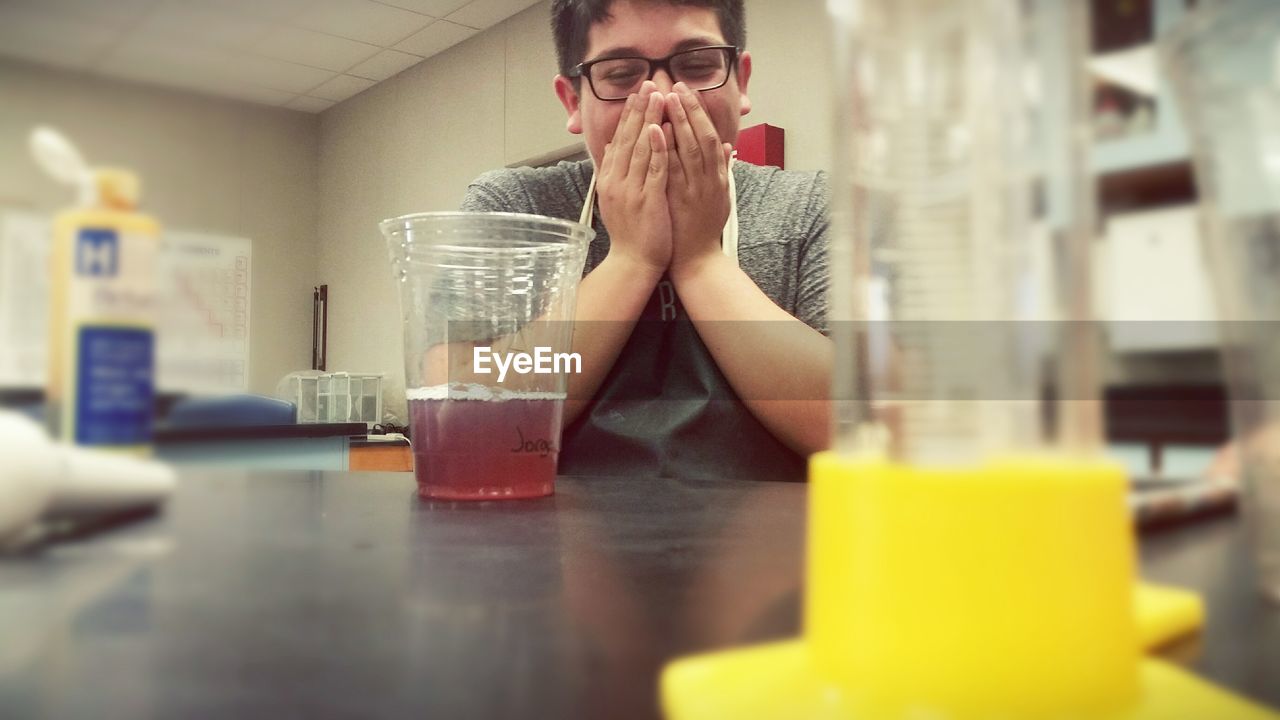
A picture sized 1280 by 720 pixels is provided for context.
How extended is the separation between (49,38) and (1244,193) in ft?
1.79

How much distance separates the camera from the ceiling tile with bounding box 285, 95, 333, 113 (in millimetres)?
1021

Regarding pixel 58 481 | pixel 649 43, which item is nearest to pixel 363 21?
pixel 649 43

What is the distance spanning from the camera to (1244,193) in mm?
208

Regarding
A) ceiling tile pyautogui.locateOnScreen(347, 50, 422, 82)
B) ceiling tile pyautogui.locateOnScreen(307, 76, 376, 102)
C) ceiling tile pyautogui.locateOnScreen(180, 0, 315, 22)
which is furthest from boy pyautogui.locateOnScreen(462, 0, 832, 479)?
ceiling tile pyautogui.locateOnScreen(347, 50, 422, 82)

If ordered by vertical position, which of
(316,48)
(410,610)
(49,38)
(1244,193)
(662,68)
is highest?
(316,48)

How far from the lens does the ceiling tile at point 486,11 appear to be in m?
2.38

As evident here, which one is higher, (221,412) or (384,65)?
(384,65)

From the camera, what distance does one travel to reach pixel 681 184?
2.89 feet

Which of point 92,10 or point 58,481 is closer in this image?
point 58,481

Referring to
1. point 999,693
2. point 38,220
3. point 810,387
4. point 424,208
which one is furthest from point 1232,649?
point 424,208

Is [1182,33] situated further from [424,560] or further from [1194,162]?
[424,560]

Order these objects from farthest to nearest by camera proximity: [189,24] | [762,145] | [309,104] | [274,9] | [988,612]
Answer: [274,9], [762,145], [309,104], [189,24], [988,612]

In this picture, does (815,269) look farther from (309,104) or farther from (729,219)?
(309,104)

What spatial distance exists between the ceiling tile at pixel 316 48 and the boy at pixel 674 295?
59.5 inches
